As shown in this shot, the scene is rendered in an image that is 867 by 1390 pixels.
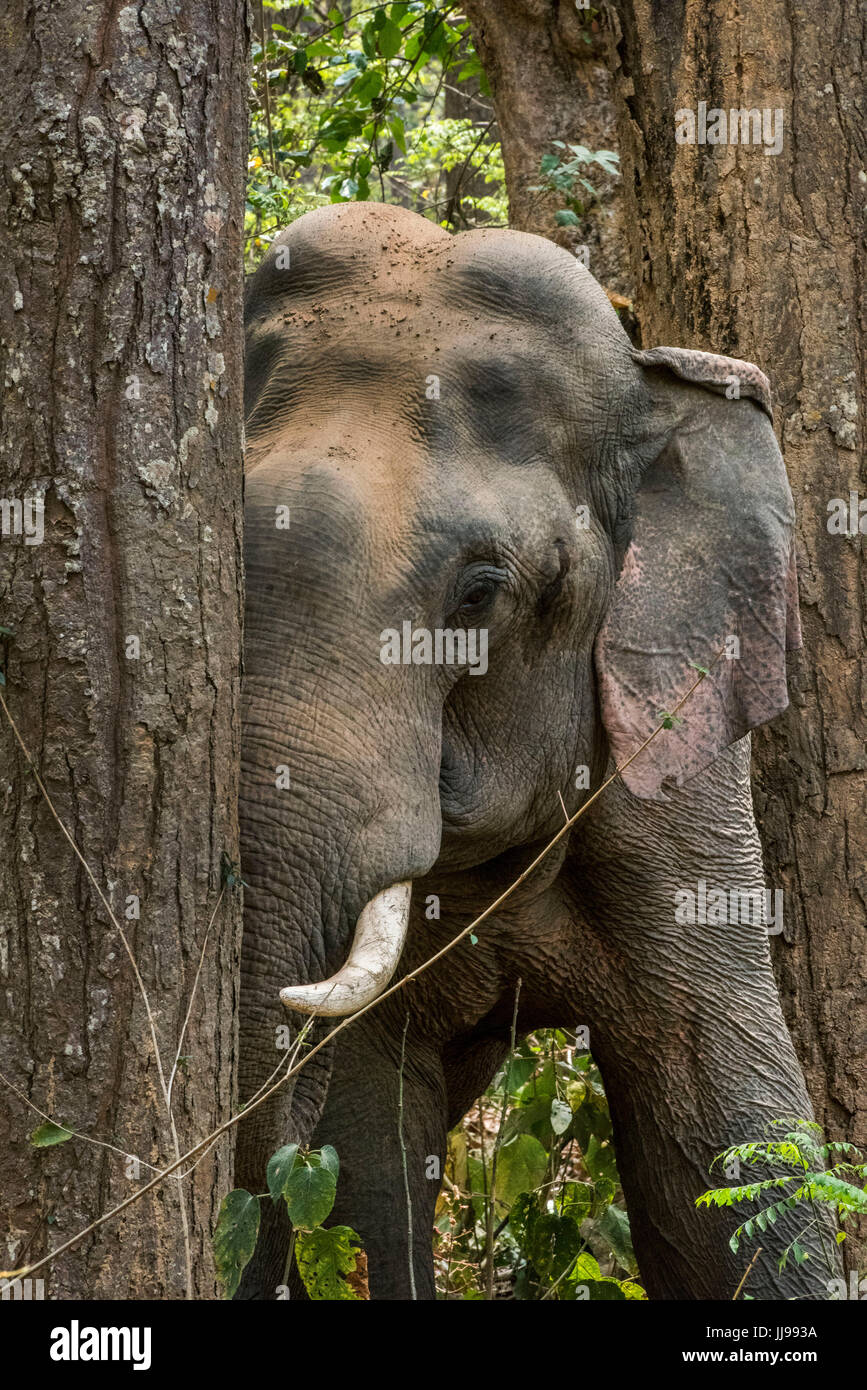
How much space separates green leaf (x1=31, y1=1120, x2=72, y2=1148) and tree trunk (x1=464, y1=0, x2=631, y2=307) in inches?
169

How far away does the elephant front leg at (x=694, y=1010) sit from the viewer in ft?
14.1

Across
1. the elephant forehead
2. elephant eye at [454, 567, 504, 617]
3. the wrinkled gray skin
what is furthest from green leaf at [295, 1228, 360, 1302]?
the elephant forehead

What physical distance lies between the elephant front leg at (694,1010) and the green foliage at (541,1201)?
35 cm

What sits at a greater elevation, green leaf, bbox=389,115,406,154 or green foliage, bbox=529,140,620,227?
green leaf, bbox=389,115,406,154

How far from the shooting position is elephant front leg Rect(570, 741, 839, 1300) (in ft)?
14.1

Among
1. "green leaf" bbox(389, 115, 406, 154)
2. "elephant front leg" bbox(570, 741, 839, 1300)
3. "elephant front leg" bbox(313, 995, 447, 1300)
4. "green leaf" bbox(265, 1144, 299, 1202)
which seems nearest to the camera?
"green leaf" bbox(265, 1144, 299, 1202)

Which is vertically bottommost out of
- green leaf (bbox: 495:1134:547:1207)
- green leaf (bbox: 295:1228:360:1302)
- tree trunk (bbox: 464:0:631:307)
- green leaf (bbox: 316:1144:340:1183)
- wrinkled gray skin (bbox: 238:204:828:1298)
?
green leaf (bbox: 295:1228:360:1302)

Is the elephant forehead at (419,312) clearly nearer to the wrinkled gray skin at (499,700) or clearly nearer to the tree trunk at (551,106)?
the wrinkled gray skin at (499,700)

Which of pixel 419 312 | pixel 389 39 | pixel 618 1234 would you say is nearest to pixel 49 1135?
pixel 419 312

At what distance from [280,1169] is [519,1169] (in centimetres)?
247

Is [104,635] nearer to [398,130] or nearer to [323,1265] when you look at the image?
[323,1265]

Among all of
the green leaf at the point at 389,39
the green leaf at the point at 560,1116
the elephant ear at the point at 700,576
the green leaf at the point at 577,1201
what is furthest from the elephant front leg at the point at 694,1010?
the green leaf at the point at 389,39

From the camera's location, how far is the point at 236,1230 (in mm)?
2619

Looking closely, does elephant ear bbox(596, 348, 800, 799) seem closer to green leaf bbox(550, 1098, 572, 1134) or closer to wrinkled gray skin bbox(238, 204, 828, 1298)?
wrinkled gray skin bbox(238, 204, 828, 1298)
